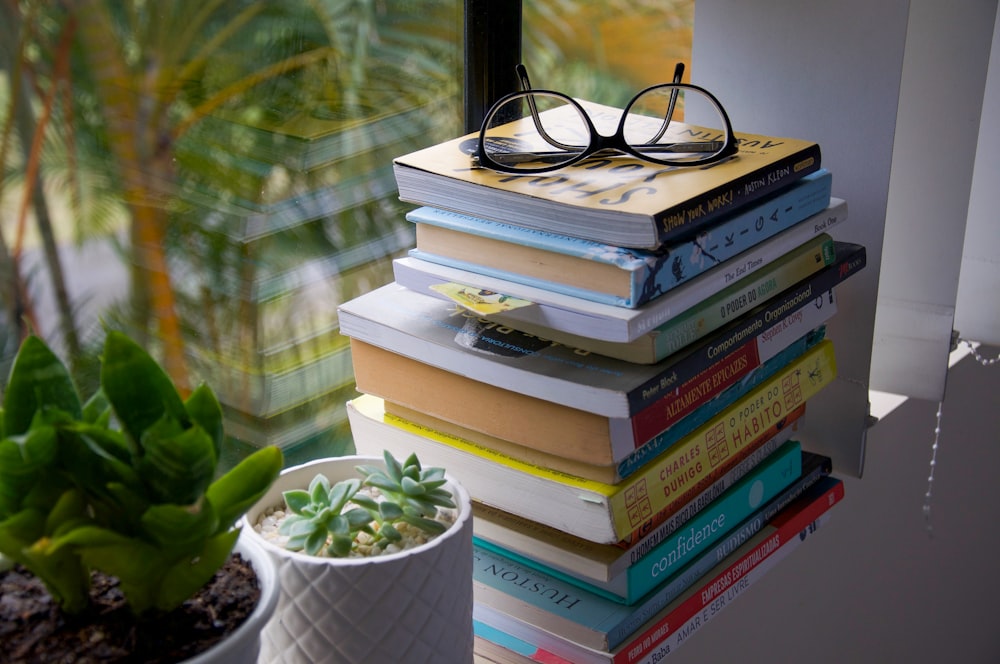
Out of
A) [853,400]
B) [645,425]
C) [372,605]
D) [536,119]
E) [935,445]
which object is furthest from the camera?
[935,445]

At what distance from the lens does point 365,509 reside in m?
0.63

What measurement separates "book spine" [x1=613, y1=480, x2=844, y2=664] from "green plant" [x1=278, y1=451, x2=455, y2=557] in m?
0.20

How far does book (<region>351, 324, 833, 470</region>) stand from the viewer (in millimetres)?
666

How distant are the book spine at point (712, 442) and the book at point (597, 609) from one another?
0.08 meters

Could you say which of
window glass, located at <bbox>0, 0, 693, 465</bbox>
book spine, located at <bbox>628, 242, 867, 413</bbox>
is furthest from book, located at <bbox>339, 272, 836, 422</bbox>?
window glass, located at <bbox>0, 0, 693, 465</bbox>

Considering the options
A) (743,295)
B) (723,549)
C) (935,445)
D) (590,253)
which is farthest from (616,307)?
(935,445)

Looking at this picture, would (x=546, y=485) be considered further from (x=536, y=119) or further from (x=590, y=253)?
(x=536, y=119)

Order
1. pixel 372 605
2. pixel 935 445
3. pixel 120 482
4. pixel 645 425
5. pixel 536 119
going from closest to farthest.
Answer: pixel 120 482
pixel 372 605
pixel 645 425
pixel 536 119
pixel 935 445

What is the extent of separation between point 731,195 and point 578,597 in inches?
11.9

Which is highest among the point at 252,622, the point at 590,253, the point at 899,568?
the point at 590,253

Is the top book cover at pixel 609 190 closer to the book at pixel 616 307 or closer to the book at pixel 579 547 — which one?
the book at pixel 616 307

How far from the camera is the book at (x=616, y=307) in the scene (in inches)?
25.3

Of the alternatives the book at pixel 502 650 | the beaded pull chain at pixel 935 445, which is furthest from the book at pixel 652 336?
the beaded pull chain at pixel 935 445

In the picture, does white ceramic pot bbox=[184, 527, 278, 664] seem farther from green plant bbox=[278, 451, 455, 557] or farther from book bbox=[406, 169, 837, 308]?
book bbox=[406, 169, 837, 308]
